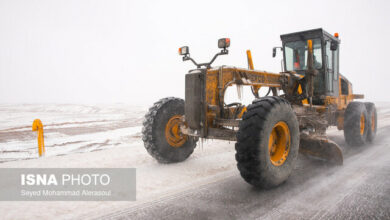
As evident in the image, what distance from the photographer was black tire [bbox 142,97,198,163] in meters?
4.98

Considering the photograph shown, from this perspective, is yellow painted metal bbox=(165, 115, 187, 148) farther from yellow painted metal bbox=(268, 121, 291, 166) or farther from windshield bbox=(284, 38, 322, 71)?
windshield bbox=(284, 38, 322, 71)

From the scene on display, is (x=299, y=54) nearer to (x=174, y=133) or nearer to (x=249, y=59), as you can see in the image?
(x=249, y=59)

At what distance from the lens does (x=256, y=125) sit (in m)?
3.40

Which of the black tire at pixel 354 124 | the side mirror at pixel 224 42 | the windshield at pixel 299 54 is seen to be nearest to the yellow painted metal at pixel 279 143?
the side mirror at pixel 224 42

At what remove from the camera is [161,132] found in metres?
5.05

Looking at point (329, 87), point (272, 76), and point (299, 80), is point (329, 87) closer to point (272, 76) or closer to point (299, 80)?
point (299, 80)

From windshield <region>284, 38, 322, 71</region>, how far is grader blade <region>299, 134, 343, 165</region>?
248cm

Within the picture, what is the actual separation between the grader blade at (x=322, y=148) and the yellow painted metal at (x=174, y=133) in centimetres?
236

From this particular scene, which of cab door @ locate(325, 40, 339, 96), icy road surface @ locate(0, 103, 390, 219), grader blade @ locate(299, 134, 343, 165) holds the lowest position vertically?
icy road surface @ locate(0, 103, 390, 219)

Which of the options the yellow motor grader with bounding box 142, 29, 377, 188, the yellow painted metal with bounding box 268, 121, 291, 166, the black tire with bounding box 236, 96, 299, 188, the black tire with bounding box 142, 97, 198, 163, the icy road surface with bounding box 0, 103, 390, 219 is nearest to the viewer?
the icy road surface with bounding box 0, 103, 390, 219

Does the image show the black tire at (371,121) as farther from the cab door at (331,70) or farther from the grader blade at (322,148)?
the grader blade at (322,148)

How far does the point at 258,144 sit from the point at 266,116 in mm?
398

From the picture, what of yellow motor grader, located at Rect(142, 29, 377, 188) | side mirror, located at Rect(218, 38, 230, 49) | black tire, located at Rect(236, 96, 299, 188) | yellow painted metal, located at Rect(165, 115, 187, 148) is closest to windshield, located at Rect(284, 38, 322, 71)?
yellow motor grader, located at Rect(142, 29, 377, 188)

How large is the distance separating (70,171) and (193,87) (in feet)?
8.62
